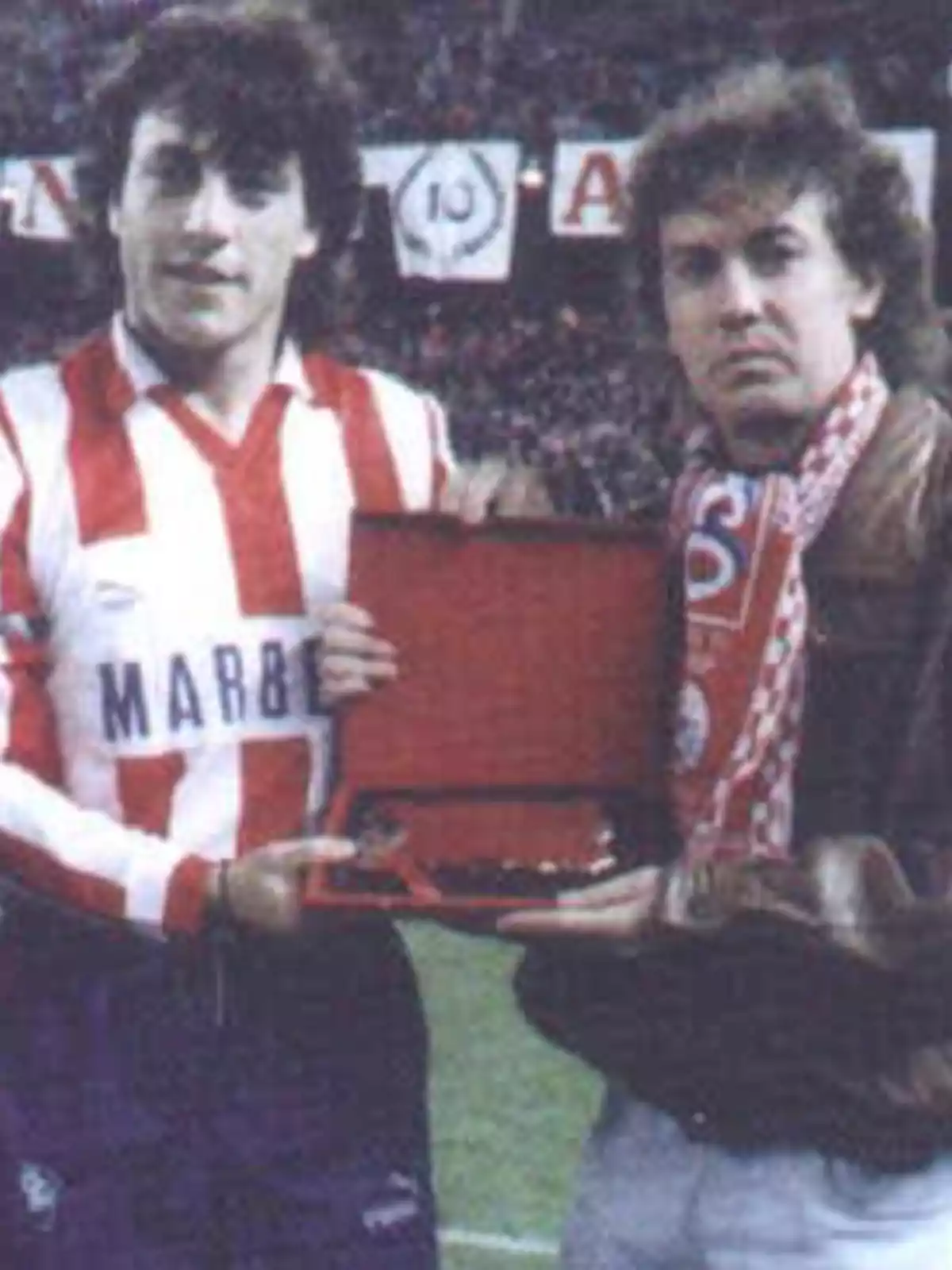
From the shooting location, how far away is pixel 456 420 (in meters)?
2.11

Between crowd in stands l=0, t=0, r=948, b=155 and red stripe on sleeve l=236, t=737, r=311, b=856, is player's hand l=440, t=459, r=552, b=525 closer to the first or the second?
red stripe on sleeve l=236, t=737, r=311, b=856

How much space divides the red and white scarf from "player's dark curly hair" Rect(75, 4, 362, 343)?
224 millimetres

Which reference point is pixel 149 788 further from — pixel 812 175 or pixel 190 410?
pixel 812 175

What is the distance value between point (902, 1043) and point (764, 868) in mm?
65

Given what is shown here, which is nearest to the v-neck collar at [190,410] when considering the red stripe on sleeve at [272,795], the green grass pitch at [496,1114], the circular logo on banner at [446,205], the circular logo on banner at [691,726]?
the red stripe on sleeve at [272,795]

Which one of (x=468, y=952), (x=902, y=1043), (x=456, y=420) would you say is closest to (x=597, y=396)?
(x=456, y=420)

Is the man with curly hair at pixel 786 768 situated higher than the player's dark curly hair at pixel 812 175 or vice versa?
the player's dark curly hair at pixel 812 175

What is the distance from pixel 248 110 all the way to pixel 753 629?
284 millimetres

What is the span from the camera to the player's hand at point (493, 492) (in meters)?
0.97

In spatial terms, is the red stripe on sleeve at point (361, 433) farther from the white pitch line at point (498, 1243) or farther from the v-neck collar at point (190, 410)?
the white pitch line at point (498, 1243)

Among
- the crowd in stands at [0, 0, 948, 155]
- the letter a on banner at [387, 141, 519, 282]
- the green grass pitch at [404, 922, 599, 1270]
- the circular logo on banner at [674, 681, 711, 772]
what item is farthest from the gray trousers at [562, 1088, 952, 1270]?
the green grass pitch at [404, 922, 599, 1270]

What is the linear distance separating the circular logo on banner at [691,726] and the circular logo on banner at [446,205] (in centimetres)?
52

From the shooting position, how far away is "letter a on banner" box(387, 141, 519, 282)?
1.41 metres

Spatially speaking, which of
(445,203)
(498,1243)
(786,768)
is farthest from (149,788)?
(498,1243)
